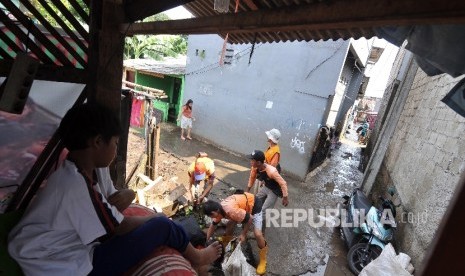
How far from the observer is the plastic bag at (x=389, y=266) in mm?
3883

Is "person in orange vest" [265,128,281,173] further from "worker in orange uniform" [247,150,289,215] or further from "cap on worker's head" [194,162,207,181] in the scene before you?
"cap on worker's head" [194,162,207,181]

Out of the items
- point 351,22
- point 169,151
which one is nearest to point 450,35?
point 351,22

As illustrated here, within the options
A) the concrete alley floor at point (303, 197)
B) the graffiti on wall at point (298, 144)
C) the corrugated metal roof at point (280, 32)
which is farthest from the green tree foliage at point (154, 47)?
the corrugated metal roof at point (280, 32)

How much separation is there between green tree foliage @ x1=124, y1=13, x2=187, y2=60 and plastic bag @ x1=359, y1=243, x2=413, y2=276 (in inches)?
786

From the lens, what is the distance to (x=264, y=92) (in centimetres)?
1103

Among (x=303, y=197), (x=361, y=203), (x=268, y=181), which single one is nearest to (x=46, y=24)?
(x=268, y=181)

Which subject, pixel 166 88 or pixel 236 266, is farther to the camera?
pixel 166 88

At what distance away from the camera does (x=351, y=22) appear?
1237 mm

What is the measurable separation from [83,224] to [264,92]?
1001 cm

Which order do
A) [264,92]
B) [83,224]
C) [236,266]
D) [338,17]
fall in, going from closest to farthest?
1. [338,17]
2. [83,224]
3. [236,266]
4. [264,92]

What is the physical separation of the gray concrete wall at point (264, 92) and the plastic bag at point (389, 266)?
5.97 metres

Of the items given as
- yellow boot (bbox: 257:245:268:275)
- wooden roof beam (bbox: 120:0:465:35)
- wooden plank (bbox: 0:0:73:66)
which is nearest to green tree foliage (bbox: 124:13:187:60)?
yellow boot (bbox: 257:245:268:275)

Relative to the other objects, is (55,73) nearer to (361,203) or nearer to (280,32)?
(280,32)

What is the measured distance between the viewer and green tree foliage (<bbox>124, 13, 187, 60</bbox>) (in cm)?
1970
